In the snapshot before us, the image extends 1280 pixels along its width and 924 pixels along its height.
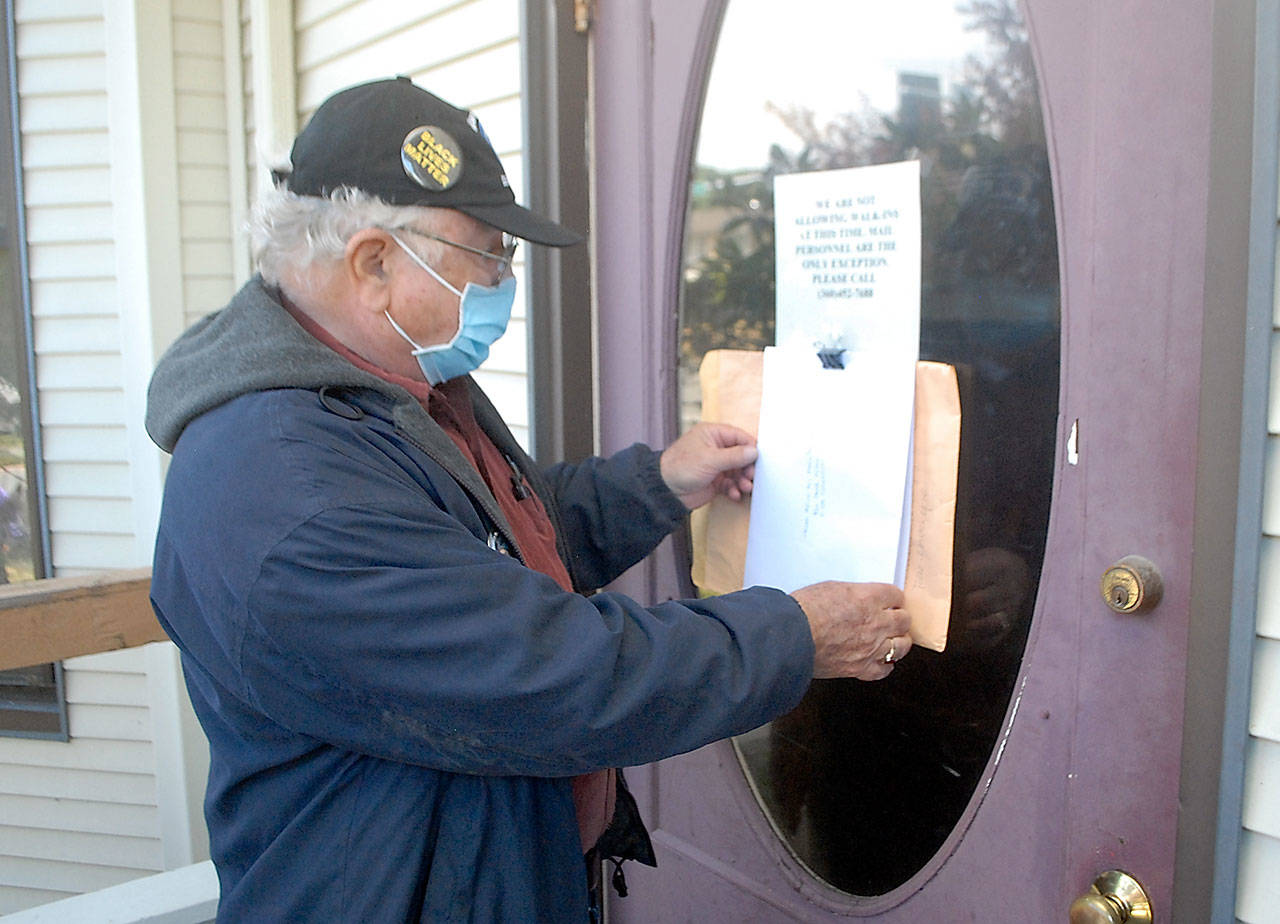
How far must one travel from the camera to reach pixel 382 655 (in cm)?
109

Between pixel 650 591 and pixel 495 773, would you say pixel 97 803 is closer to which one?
pixel 650 591

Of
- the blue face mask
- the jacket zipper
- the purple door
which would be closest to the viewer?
the purple door

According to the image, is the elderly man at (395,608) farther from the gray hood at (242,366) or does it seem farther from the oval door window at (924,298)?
the oval door window at (924,298)

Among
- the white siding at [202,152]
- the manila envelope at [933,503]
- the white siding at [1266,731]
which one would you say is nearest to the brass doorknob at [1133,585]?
the white siding at [1266,731]

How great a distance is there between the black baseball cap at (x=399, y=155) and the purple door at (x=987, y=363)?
1.76 feet

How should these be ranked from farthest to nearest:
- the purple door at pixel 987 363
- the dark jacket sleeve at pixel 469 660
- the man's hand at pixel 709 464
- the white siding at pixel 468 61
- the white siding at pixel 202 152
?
the white siding at pixel 202 152, the white siding at pixel 468 61, the man's hand at pixel 709 464, the purple door at pixel 987 363, the dark jacket sleeve at pixel 469 660

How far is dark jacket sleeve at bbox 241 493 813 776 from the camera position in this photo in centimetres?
109

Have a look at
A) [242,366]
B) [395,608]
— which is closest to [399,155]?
[242,366]

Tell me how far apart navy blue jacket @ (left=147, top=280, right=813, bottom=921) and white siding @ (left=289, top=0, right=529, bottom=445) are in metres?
0.99

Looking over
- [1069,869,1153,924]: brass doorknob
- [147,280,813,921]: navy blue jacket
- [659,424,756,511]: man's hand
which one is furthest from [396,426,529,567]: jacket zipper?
[1069,869,1153,924]: brass doorknob

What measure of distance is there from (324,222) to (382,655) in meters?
0.60

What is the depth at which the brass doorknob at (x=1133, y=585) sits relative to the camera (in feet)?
4.01

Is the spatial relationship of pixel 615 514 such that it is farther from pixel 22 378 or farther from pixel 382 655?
pixel 22 378

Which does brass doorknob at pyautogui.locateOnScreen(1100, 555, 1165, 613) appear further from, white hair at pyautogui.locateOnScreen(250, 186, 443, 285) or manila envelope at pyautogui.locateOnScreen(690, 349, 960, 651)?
white hair at pyautogui.locateOnScreen(250, 186, 443, 285)
